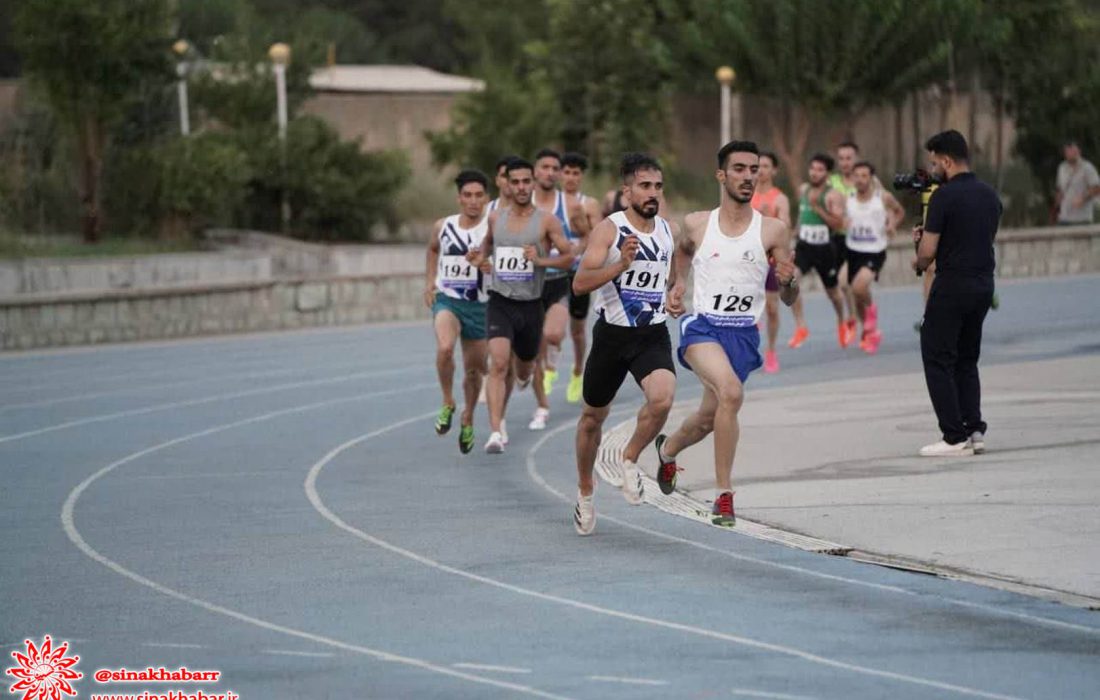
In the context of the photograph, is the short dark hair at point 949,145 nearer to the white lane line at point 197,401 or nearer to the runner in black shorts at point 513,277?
the runner in black shorts at point 513,277

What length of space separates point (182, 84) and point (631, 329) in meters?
28.6

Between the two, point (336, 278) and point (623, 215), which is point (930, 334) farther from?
point (336, 278)

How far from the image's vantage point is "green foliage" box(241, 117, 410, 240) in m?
36.8

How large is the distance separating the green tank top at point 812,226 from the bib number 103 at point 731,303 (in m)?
10.2

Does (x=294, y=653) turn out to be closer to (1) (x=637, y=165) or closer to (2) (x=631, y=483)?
(2) (x=631, y=483)

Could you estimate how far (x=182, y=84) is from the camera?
126 feet

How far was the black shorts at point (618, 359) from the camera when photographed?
36.3 ft

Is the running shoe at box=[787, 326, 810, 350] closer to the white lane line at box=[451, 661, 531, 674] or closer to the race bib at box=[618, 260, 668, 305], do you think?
the race bib at box=[618, 260, 668, 305]

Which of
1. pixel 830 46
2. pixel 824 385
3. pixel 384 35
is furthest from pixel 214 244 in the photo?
pixel 384 35

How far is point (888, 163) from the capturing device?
158ft

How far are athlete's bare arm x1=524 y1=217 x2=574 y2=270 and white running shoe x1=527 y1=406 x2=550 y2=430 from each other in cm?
190

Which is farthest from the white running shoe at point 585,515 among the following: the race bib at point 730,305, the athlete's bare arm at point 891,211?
the athlete's bare arm at point 891,211

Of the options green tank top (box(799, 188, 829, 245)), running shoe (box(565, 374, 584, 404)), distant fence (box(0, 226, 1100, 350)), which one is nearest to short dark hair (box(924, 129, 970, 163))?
running shoe (box(565, 374, 584, 404))

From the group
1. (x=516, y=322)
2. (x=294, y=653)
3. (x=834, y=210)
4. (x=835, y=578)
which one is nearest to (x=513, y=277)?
(x=516, y=322)
